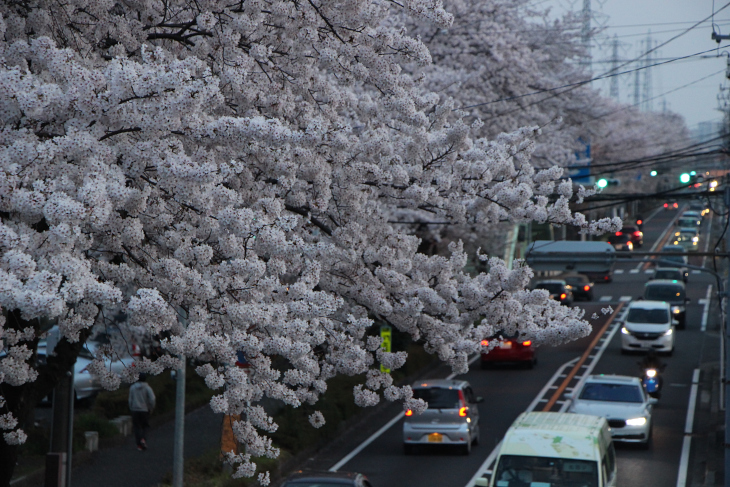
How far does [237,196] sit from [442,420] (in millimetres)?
13530

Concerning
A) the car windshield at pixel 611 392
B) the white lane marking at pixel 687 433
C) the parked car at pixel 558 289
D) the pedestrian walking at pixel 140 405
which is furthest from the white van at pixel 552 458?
the parked car at pixel 558 289

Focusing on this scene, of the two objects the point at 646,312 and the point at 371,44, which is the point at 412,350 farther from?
the point at 371,44

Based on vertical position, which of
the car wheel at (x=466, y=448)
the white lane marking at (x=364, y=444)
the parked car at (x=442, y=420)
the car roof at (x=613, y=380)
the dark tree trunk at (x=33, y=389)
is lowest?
the white lane marking at (x=364, y=444)

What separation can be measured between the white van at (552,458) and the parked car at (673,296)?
3067 cm

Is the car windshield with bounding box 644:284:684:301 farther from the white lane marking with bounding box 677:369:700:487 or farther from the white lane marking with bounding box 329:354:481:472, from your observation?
the white lane marking with bounding box 329:354:481:472

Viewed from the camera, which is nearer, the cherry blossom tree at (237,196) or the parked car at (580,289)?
the cherry blossom tree at (237,196)

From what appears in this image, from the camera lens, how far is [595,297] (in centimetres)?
5266

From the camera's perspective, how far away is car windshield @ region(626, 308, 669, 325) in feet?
117

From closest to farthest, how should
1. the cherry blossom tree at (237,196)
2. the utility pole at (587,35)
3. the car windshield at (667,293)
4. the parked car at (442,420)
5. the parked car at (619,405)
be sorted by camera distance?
1. the cherry blossom tree at (237,196)
2. the parked car at (442,420)
3. the parked car at (619,405)
4. the utility pole at (587,35)
5. the car windshield at (667,293)

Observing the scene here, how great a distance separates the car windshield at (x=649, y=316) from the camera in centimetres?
3566

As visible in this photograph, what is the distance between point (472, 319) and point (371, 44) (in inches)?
143

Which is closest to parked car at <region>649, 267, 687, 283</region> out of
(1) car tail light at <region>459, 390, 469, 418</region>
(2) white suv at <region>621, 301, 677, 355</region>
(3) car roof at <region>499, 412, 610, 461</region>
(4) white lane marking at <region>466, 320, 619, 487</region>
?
(4) white lane marking at <region>466, 320, 619, 487</region>

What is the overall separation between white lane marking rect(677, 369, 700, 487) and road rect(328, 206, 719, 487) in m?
0.11

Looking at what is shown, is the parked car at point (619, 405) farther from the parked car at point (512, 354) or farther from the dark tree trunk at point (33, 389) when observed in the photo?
the dark tree trunk at point (33, 389)
